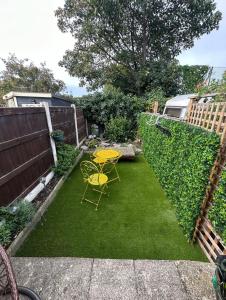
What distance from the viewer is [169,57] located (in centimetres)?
1188

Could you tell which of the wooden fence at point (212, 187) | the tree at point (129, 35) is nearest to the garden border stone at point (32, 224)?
the wooden fence at point (212, 187)

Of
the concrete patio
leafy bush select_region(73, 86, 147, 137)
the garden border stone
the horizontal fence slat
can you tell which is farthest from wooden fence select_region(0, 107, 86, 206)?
leafy bush select_region(73, 86, 147, 137)

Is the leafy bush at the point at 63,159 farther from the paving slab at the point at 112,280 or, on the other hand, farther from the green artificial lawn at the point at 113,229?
the paving slab at the point at 112,280

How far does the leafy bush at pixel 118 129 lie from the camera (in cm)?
841

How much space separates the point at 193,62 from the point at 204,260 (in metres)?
12.8

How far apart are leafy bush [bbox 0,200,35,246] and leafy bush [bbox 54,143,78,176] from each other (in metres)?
1.85

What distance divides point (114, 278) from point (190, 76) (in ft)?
41.6

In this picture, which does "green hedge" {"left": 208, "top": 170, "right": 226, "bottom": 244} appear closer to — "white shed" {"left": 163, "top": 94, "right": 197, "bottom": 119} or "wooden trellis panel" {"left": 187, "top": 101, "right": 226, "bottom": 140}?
"wooden trellis panel" {"left": 187, "top": 101, "right": 226, "bottom": 140}

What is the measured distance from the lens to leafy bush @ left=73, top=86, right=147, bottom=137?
904 cm

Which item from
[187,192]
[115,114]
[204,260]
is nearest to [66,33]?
[115,114]

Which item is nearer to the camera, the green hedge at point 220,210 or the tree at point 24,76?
the green hedge at point 220,210

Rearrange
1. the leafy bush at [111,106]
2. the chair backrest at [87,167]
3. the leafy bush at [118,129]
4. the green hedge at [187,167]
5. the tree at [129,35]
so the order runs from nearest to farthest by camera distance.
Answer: the green hedge at [187,167]
the chair backrest at [87,167]
the leafy bush at [118,129]
the leafy bush at [111,106]
the tree at [129,35]

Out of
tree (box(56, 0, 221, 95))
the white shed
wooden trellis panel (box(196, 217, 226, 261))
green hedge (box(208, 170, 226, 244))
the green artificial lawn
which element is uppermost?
tree (box(56, 0, 221, 95))

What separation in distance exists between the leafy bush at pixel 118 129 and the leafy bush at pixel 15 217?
248 inches
